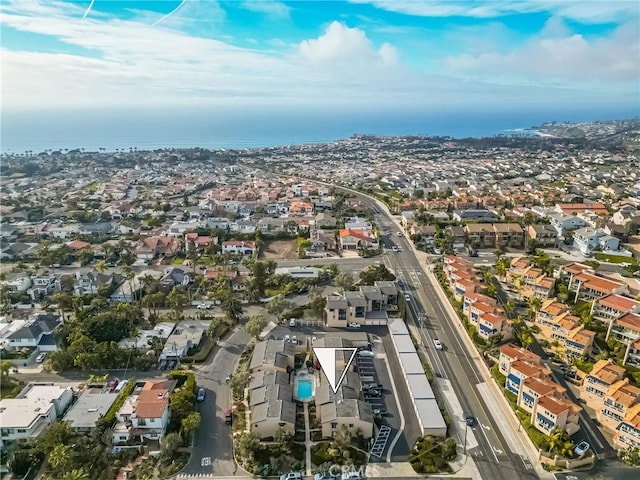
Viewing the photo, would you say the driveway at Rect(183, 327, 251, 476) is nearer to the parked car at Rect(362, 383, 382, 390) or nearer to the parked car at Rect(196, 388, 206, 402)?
the parked car at Rect(196, 388, 206, 402)

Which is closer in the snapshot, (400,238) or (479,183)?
(400,238)

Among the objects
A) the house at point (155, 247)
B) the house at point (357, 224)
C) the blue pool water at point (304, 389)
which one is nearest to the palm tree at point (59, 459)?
the blue pool water at point (304, 389)

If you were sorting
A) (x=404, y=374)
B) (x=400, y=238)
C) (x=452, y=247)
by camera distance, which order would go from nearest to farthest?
1. (x=404, y=374)
2. (x=452, y=247)
3. (x=400, y=238)

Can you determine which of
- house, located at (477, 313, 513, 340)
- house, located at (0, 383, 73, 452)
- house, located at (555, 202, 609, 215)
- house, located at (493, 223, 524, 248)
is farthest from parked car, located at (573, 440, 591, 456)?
house, located at (555, 202, 609, 215)

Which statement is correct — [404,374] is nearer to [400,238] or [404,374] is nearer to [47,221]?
[400,238]

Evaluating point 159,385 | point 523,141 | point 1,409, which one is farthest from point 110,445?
point 523,141

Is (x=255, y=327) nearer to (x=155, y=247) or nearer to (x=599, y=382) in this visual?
(x=599, y=382)
